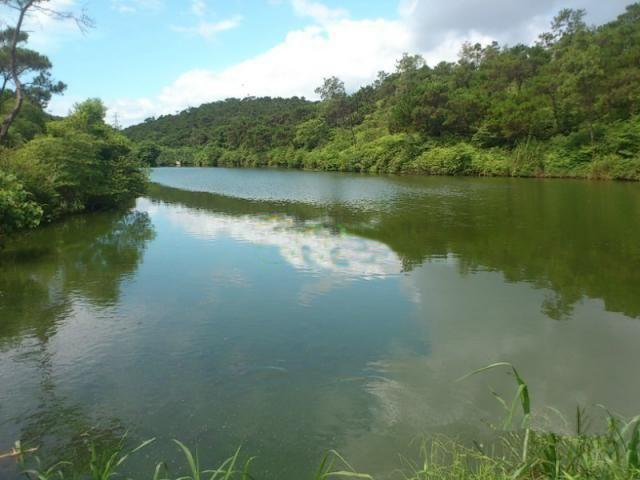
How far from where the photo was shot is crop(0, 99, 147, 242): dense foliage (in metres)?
11.5

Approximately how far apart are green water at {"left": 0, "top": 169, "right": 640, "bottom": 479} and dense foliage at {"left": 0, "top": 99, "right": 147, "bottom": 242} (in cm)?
160

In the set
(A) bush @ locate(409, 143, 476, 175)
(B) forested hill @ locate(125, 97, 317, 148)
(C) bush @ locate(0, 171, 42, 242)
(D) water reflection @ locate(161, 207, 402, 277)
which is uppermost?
(B) forested hill @ locate(125, 97, 317, 148)

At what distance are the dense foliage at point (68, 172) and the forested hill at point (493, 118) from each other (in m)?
15.8

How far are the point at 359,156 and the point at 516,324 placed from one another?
5103 centimetres

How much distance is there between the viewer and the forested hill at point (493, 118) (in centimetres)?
3666

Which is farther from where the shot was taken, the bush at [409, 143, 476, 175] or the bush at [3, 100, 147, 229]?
the bush at [409, 143, 476, 175]

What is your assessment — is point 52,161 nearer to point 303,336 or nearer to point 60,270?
point 60,270

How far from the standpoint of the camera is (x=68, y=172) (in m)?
17.7

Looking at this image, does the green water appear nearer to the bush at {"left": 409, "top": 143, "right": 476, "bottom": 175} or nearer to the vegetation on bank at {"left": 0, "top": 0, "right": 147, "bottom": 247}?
the vegetation on bank at {"left": 0, "top": 0, "right": 147, "bottom": 247}

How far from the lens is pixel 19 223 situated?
36.3 feet

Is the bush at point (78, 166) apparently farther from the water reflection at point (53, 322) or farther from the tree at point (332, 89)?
the tree at point (332, 89)

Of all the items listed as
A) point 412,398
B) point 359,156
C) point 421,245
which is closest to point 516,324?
point 412,398

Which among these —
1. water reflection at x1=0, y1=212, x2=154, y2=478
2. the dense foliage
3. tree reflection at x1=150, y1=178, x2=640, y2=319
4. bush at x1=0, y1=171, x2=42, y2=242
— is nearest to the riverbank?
tree reflection at x1=150, y1=178, x2=640, y2=319

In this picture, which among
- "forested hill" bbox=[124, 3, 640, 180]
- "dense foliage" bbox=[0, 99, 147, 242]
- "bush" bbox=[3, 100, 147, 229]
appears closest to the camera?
"dense foliage" bbox=[0, 99, 147, 242]
